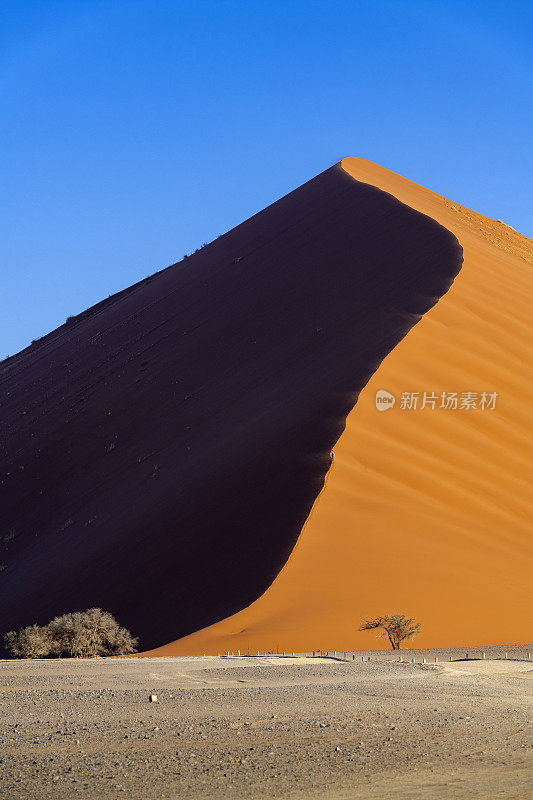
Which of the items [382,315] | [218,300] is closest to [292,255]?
[218,300]

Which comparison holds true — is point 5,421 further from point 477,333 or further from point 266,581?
point 266,581

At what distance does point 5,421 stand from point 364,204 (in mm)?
14649

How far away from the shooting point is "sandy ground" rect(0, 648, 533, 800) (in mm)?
5812

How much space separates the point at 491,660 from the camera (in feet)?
39.4

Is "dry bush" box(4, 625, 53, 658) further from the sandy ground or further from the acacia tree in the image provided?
the acacia tree

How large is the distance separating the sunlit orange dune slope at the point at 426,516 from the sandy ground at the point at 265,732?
3046mm

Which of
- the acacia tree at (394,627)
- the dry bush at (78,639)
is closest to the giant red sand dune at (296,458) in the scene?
the acacia tree at (394,627)

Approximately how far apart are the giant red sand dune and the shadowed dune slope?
0.07 meters

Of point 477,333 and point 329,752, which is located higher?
point 477,333

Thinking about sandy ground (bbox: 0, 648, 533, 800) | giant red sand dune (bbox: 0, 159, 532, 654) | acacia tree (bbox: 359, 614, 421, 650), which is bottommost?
sandy ground (bbox: 0, 648, 533, 800)

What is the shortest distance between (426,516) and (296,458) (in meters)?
2.58

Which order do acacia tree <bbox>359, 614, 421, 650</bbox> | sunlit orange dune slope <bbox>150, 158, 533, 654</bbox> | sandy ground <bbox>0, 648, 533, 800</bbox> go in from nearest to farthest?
sandy ground <bbox>0, 648, 533, 800</bbox>, acacia tree <bbox>359, 614, 421, 650</bbox>, sunlit orange dune slope <bbox>150, 158, 533, 654</bbox>

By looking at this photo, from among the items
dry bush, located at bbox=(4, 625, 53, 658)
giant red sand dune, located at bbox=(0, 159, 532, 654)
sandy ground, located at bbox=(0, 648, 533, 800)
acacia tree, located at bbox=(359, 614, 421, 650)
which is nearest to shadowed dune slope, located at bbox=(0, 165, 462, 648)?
giant red sand dune, located at bbox=(0, 159, 532, 654)

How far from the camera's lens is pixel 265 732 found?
722 cm
